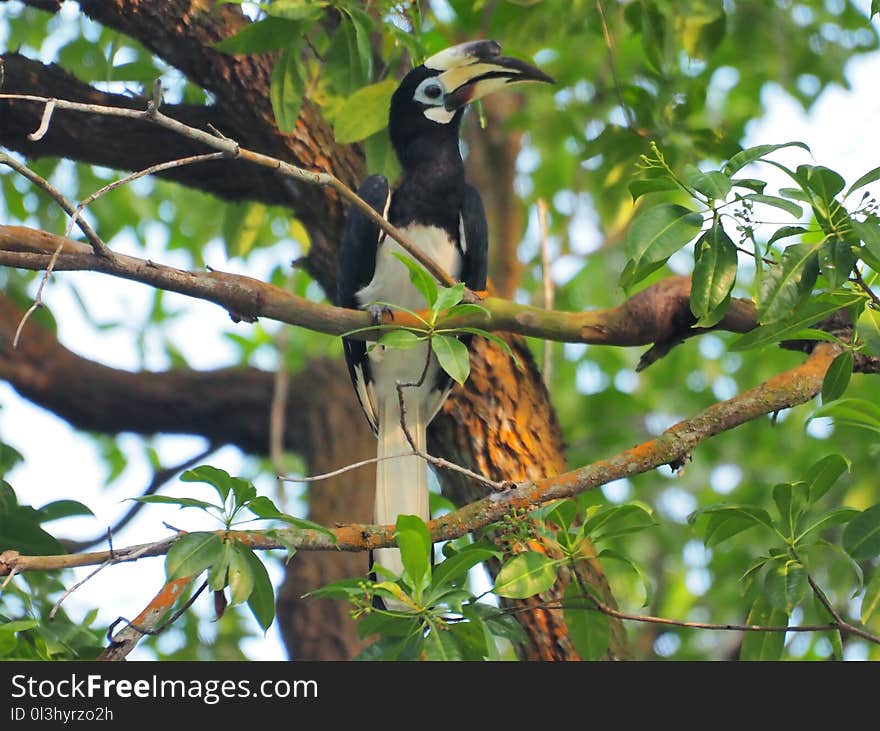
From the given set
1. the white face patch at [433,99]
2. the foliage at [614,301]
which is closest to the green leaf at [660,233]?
the foliage at [614,301]

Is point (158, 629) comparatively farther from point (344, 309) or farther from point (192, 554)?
point (344, 309)

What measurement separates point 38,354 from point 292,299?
6.16 ft

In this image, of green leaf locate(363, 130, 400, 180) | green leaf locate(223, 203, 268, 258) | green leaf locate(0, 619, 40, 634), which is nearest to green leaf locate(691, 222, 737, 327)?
green leaf locate(0, 619, 40, 634)

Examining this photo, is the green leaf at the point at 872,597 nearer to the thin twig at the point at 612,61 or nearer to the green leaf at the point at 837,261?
the green leaf at the point at 837,261

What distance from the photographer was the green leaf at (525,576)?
1.95 m

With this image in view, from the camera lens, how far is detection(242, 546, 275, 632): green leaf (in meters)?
1.99

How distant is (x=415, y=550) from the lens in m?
1.92

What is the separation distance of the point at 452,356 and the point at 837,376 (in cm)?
75

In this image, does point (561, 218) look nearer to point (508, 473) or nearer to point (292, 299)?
point (508, 473)

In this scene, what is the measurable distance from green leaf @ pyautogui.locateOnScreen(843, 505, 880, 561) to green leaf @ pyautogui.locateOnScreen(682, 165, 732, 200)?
625 millimetres

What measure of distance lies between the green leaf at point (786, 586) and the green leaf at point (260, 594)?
0.90m

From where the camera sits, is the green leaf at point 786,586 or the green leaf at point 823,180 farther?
the green leaf at point 786,586

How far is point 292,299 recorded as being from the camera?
7.78 feet
